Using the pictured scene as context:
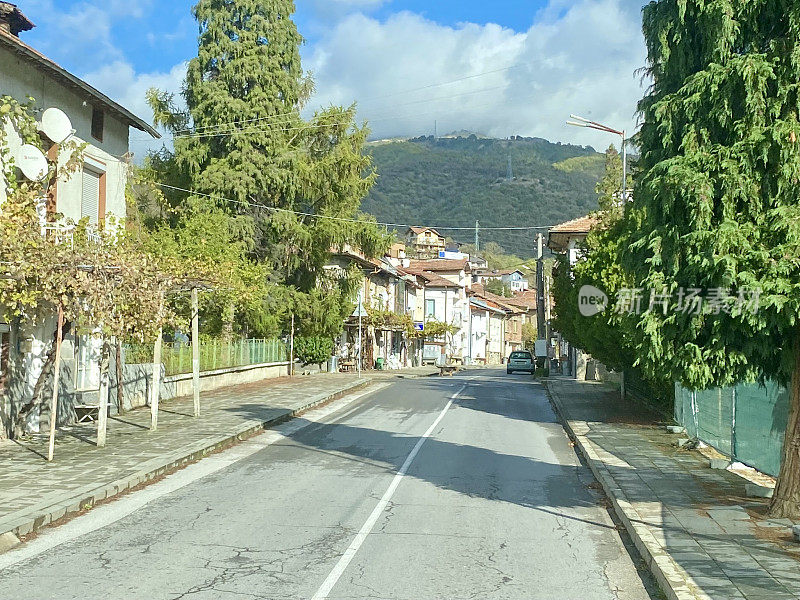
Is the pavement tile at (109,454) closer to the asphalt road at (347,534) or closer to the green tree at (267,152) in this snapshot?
the asphalt road at (347,534)

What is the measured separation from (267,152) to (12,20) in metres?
17.4

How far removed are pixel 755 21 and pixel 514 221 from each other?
12781 cm

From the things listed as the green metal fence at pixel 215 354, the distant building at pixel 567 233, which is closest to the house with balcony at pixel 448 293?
the distant building at pixel 567 233

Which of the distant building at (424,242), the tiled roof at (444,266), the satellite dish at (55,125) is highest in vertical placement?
the distant building at (424,242)

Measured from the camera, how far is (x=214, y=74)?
119 ft

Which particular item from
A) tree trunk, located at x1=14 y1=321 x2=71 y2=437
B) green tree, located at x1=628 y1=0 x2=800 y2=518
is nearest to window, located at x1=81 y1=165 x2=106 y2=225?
tree trunk, located at x1=14 y1=321 x2=71 y2=437

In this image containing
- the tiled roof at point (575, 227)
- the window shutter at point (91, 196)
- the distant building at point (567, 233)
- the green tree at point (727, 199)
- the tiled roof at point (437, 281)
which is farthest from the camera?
the tiled roof at point (437, 281)

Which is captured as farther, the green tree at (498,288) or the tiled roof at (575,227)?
the green tree at (498,288)

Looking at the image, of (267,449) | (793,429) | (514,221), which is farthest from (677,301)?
(514,221)

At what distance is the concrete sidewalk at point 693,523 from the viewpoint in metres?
7.20

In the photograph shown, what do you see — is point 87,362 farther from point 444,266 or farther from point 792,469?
point 444,266

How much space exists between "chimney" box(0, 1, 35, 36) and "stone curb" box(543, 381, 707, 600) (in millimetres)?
14744

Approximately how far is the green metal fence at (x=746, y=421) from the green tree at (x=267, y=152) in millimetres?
20508

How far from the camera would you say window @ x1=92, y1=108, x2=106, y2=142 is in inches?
766
